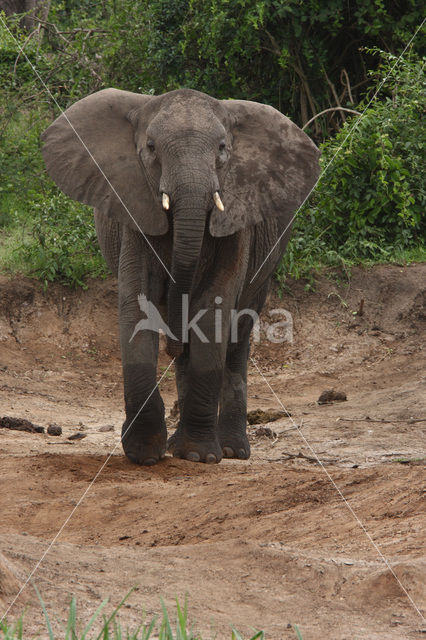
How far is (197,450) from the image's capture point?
6.41 metres

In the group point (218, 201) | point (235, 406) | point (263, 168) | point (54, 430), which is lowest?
point (54, 430)

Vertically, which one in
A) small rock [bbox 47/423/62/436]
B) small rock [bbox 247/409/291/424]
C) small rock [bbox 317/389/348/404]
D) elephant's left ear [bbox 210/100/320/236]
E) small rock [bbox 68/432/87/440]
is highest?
elephant's left ear [bbox 210/100/320/236]

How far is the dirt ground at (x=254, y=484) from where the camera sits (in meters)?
3.38

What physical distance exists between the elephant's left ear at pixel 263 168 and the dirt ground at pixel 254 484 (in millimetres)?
1615

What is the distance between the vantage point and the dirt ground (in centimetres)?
338

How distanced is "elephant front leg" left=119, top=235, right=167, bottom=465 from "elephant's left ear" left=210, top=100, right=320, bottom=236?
69 cm

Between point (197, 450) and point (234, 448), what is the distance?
2.24 ft

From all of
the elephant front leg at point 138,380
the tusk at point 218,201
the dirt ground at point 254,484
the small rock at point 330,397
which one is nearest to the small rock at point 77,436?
the dirt ground at point 254,484

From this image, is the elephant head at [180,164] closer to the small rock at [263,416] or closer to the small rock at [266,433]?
the small rock at [266,433]

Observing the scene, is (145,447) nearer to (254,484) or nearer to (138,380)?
(138,380)

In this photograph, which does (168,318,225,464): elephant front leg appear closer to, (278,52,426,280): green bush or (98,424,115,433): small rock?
(98,424,115,433): small rock

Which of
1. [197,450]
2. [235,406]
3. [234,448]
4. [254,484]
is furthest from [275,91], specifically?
[254,484]

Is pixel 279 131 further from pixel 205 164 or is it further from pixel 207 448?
pixel 207 448

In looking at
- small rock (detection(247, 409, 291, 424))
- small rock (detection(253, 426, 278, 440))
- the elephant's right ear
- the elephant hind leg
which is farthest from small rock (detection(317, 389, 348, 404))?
the elephant's right ear
